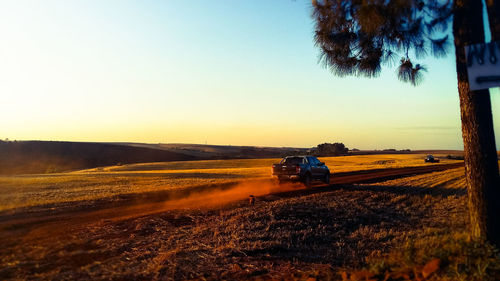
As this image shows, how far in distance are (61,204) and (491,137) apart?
14377 mm

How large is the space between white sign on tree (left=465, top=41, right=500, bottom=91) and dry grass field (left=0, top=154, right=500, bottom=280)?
2422 mm

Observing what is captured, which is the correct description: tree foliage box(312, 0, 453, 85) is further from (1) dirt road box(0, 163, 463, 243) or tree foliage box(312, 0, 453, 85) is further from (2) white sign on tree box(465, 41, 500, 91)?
(1) dirt road box(0, 163, 463, 243)

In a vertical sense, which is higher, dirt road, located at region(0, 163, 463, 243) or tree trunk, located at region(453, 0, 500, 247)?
tree trunk, located at region(453, 0, 500, 247)

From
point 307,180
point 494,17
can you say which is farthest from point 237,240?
point 307,180

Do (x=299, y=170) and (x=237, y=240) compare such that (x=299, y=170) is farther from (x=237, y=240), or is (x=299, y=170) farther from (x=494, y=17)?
(x=494, y=17)

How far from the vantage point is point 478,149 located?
5559 mm

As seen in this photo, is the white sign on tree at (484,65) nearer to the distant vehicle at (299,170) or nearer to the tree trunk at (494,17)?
the tree trunk at (494,17)

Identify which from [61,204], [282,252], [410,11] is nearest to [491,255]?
[282,252]

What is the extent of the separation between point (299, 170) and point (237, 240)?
40.6 ft

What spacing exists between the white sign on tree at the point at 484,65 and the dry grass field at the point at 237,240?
242 cm

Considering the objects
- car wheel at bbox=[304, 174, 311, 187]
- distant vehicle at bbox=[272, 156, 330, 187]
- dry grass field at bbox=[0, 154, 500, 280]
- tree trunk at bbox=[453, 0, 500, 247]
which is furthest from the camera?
car wheel at bbox=[304, 174, 311, 187]

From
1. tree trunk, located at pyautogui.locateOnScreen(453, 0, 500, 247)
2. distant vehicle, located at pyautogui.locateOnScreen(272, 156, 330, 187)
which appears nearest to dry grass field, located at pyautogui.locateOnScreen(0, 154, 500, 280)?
tree trunk, located at pyautogui.locateOnScreen(453, 0, 500, 247)

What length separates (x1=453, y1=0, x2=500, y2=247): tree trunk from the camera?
5484 mm

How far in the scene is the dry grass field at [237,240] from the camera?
5.77 meters
